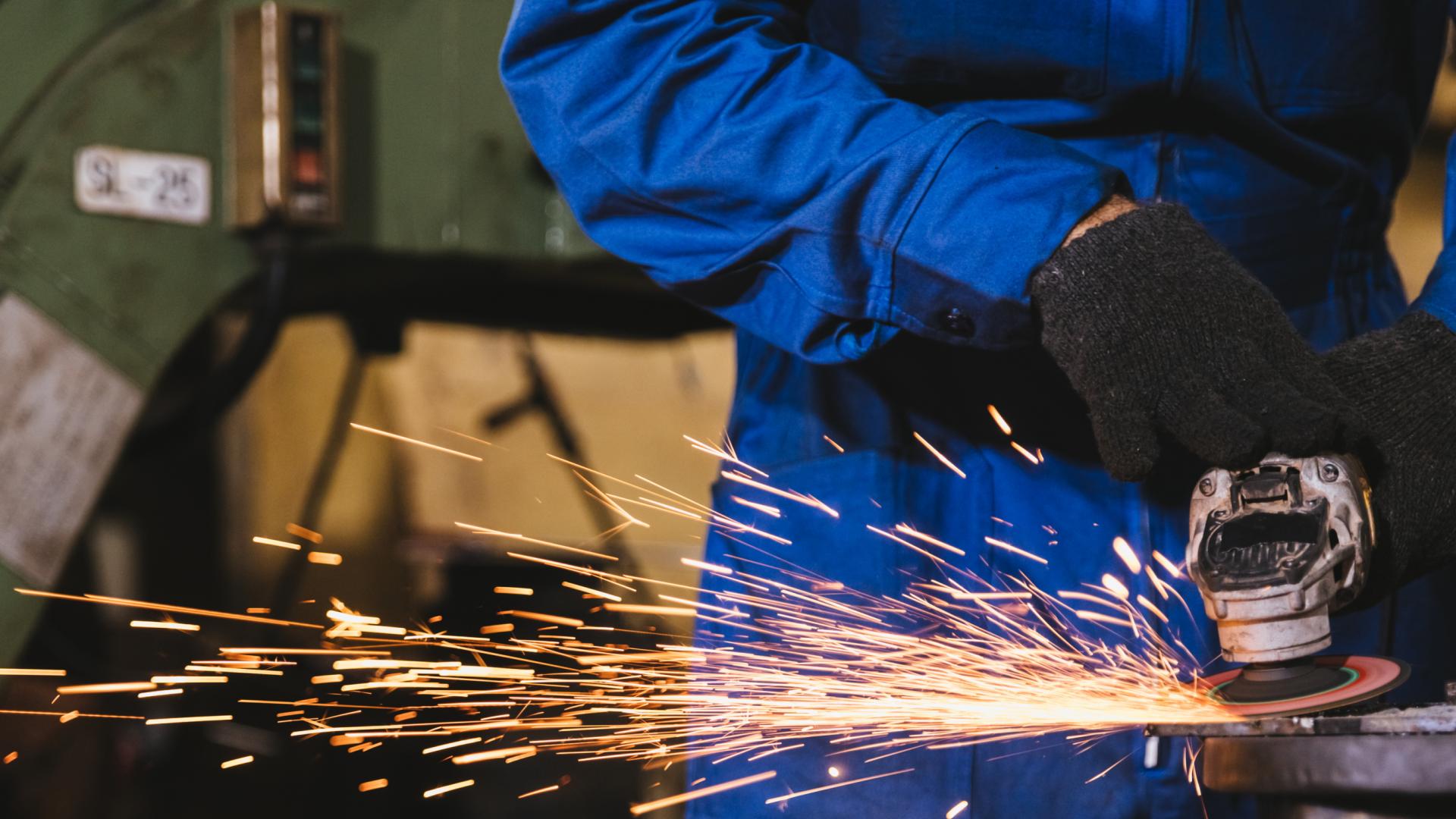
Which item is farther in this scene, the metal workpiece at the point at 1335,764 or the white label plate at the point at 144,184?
the white label plate at the point at 144,184

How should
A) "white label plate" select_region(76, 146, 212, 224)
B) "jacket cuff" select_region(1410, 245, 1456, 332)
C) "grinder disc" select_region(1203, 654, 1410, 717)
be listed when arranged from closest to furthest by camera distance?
"grinder disc" select_region(1203, 654, 1410, 717) → "jacket cuff" select_region(1410, 245, 1456, 332) → "white label plate" select_region(76, 146, 212, 224)

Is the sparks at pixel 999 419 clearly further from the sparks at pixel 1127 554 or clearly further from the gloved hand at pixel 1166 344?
the gloved hand at pixel 1166 344

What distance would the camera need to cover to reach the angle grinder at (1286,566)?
3.31ft

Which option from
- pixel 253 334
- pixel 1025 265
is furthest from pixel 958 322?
pixel 253 334

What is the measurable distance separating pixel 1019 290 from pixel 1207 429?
0.56 feet

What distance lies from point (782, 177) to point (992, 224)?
0.18 metres

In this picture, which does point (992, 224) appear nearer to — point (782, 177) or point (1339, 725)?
point (782, 177)

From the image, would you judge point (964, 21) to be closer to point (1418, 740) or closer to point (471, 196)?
point (1418, 740)

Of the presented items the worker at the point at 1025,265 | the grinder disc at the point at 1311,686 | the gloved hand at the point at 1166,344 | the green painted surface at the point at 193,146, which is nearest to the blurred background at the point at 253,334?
the green painted surface at the point at 193,146

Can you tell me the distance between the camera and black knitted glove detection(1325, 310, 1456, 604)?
1.12 metres

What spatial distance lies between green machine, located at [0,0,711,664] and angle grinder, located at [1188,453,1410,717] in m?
1.71

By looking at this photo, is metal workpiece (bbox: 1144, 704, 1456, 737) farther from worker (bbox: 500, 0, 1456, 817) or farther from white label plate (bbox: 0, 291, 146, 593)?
white label plate (bbox: 0, 291, 146, 593)

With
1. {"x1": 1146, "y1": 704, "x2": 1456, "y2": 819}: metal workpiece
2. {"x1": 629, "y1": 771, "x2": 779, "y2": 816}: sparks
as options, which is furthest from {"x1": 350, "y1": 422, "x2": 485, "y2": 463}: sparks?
{"x1": 1146, "y1": 704, "x2": 1456, "y2": 819}: metal workpiece

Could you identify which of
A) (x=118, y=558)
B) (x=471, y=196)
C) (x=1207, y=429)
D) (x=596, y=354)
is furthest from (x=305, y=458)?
(x=1207, y=429)
